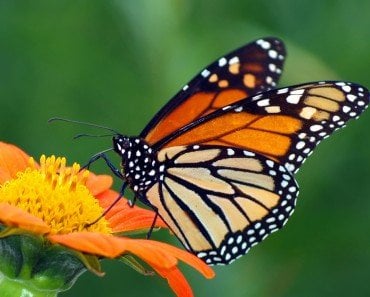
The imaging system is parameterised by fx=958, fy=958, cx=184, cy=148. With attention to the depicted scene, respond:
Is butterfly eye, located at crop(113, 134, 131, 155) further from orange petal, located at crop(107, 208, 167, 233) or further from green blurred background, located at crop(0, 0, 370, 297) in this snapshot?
green blurred background, located at crop(0, 0, 370, 297)

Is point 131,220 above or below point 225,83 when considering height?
below

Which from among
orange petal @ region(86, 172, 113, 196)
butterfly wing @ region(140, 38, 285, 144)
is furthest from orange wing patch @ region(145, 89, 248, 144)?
orange petal @ region(86, 172, 113, 196)

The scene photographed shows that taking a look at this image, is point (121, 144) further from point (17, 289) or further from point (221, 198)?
point (17, 289)

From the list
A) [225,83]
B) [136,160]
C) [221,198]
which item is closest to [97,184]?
[136,160]

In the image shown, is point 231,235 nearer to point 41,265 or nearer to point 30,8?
point 41,265

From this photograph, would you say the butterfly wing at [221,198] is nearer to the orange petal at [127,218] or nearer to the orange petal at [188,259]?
the orange petal at [127,218]

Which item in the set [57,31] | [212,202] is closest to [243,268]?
[212,202]

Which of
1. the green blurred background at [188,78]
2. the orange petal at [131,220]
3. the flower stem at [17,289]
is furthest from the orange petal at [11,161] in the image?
the green blurred background at [188,78]
